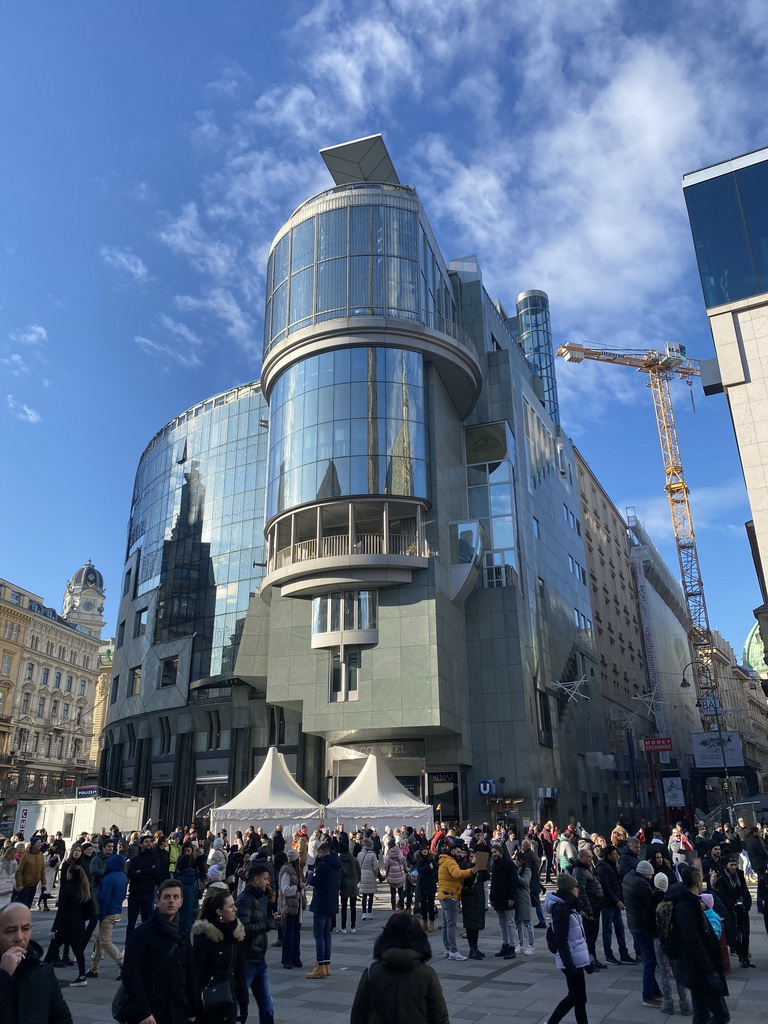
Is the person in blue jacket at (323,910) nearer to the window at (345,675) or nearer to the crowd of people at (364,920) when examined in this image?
the crowd of people at (364,920)

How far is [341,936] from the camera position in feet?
50.7

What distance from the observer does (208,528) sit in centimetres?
5681

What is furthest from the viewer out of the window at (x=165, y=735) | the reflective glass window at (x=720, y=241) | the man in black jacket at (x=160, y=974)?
the window at (x=165, y=735)

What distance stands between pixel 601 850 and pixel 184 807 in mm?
43917

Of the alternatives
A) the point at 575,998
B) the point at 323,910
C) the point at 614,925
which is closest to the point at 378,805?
the point at 614,925

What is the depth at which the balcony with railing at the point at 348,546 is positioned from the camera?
3606cm

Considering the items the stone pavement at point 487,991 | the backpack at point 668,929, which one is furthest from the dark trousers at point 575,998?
the stone pavement at point 487,991

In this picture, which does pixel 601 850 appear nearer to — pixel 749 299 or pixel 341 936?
pixel 341 936

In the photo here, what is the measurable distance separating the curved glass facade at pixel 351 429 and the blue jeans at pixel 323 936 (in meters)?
25.7

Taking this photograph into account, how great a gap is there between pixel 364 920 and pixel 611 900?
8.33 m

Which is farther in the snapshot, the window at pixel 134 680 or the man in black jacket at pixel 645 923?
the window at pixel 134 680

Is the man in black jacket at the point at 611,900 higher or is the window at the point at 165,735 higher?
the window at the point at 165,735

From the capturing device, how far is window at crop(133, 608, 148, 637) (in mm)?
59844

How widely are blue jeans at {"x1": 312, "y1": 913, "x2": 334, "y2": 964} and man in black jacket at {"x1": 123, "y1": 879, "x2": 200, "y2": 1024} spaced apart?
6.29 meters
